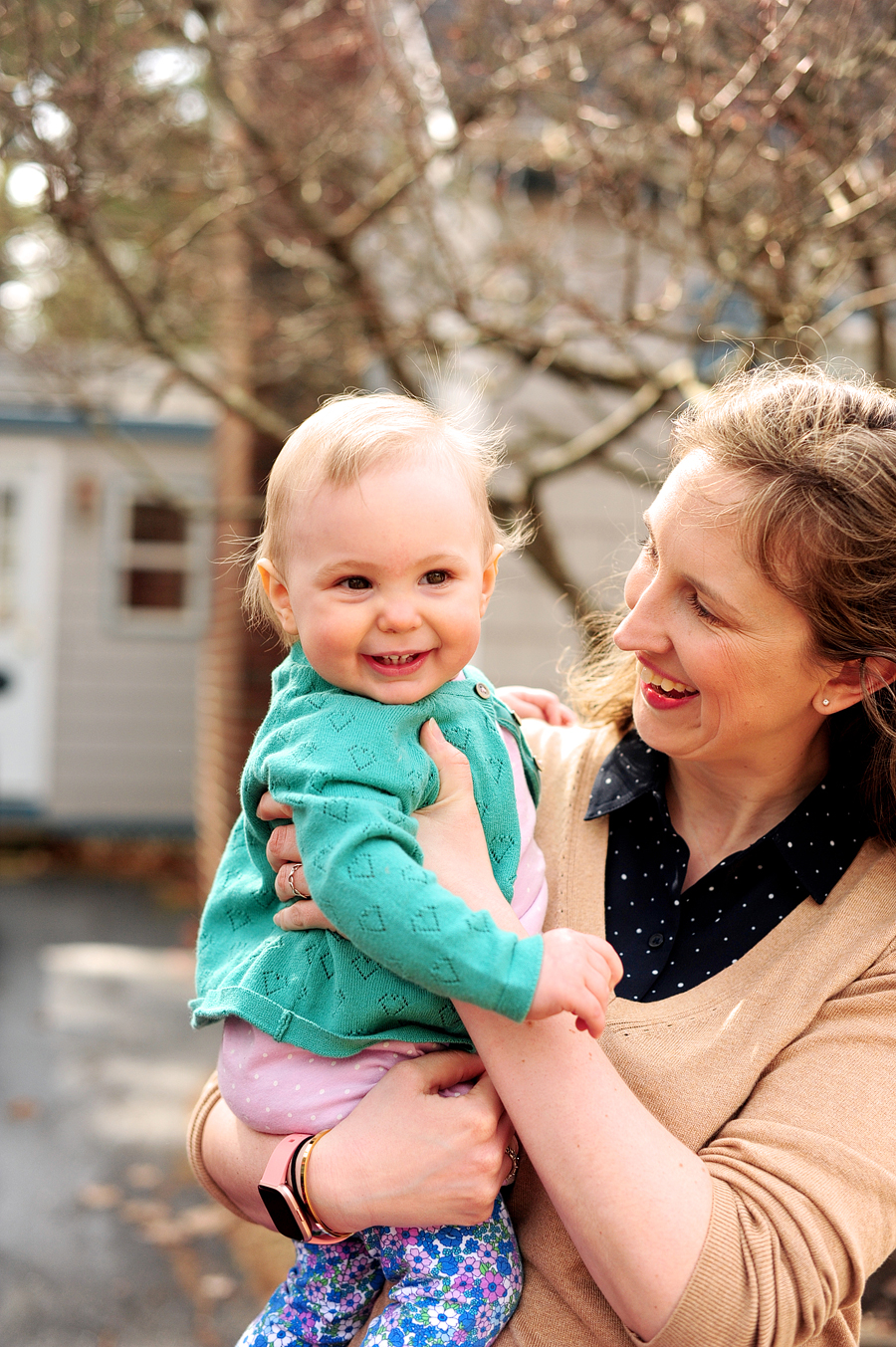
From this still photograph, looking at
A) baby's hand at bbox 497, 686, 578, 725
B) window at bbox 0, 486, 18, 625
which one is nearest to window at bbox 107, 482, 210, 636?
window at bbox 0, 486, 18, 625

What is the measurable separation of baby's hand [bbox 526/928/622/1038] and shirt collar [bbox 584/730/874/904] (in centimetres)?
42

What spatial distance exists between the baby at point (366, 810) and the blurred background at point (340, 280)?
1.25 feet

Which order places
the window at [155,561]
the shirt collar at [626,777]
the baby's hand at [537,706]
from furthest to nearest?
1. the window at [155,561]
2. the baby's hand at [537,706]
3. the shirt collar at [626,777]

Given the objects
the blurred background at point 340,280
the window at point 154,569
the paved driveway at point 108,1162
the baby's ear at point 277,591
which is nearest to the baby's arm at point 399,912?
the baby's ear at point 277,591

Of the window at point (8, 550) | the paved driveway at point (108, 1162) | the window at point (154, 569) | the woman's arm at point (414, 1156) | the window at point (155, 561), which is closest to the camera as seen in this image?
the woman's arm at point (414, 1156)

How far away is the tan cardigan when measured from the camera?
147 cm

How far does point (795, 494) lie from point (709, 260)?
69.7 inches

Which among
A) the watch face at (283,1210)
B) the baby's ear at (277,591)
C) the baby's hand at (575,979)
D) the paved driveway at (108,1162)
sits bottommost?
the paved driveway at (108,1162)

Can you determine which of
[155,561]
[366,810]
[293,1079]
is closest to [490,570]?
[366,810]

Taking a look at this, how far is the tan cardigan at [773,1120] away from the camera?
58.0 inches

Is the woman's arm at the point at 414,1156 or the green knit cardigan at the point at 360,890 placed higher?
the green knit cardigan at the point at 360,890

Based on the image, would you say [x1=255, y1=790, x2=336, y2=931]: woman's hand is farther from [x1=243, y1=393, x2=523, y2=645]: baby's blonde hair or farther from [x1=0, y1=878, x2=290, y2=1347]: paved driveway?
[x1=0, y1=878, x2=290, y2=1347]: paved driveway

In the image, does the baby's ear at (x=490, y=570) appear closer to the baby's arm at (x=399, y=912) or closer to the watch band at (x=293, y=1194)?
the baby's arm at (x=399, y=912)

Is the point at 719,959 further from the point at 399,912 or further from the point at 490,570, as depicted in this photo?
the point at 490,570
